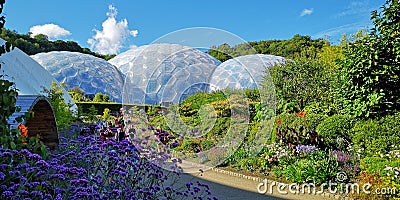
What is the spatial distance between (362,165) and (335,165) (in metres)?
0.55

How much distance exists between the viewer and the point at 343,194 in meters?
5.49

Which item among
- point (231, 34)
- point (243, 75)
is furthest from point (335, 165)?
point (243, 75)

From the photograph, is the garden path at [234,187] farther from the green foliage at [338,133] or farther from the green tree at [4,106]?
the green tree at [4,106]

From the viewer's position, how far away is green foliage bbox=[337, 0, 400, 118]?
6965 mm

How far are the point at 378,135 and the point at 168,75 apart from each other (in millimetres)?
9077

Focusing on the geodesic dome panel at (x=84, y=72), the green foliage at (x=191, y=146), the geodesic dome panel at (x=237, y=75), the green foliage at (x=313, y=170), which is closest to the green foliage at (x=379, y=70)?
the green foliage at (x=313, y=170)

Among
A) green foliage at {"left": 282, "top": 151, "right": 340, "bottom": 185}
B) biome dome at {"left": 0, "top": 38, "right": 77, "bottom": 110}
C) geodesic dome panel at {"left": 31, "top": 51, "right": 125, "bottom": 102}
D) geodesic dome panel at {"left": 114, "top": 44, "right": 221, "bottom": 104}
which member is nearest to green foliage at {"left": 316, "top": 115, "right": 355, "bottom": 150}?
green foliage at {"left": 282, "top": 151, "right": 340, "bottom": 185}

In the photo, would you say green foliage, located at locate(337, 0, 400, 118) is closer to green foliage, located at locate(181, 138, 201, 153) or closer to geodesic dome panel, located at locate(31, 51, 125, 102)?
green foliage, located at locate(181, 138, 201, 153)

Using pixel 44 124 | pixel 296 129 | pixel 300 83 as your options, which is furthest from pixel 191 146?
pixel 300 83

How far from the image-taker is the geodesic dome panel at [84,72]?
28.1 m

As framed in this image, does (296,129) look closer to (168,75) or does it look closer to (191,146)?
(191,146)

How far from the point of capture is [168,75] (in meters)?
14.4

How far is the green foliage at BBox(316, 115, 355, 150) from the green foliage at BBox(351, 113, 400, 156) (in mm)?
349

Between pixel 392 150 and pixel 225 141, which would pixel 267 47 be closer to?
pixel 225 141
